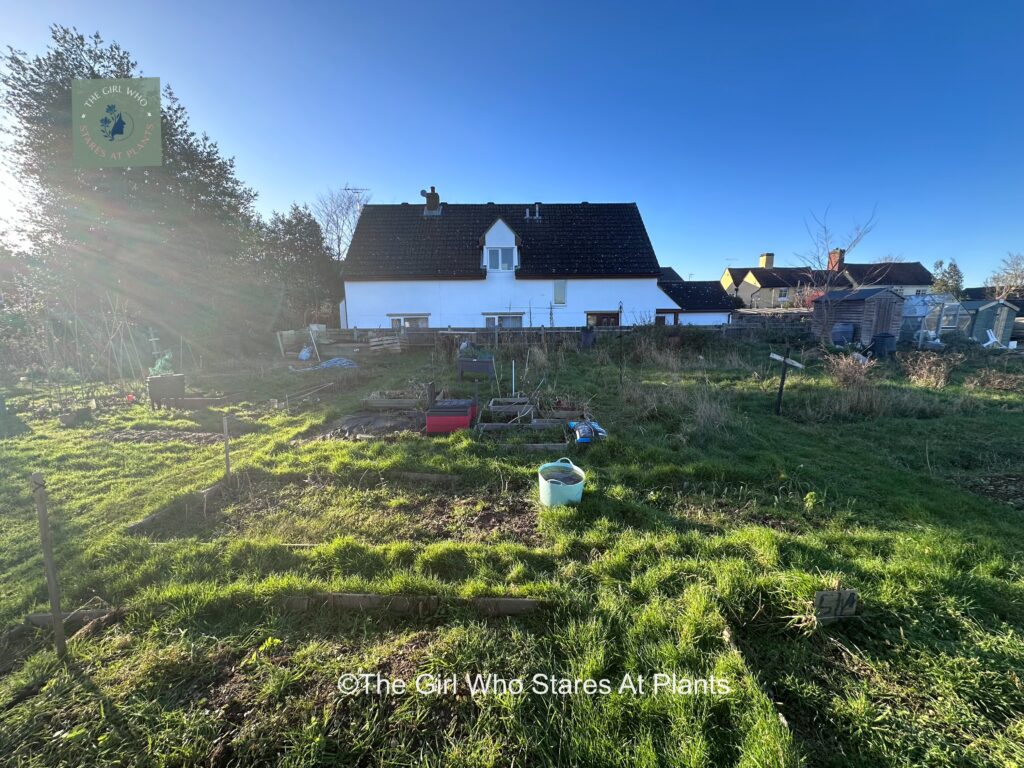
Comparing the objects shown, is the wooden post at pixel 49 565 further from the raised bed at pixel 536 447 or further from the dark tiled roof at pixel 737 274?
the dark tiled roof at pixel 737 274

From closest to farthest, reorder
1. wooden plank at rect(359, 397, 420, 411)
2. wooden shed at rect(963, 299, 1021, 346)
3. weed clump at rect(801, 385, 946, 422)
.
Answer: weed clump at rect(801, 385, 946, 422)
wooden plank at rect(359, 397, 420, 411)
wooden shed at rect(963, 299, 1021, 346)

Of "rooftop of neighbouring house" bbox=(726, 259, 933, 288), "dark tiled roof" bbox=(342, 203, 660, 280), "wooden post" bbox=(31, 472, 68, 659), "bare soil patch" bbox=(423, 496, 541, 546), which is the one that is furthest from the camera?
"rooftop of neighbouring house" bbox=(726, 259, 933, 288)

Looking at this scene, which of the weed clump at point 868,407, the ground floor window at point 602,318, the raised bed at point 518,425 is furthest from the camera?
the ground floor window at point 602,318

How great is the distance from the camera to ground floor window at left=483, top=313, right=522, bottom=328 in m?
22.9

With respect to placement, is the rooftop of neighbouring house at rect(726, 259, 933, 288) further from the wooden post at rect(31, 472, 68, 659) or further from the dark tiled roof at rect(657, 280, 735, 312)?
the wooden post at rect(31, 472, 68, 659)

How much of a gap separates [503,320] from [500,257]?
12.3 ft

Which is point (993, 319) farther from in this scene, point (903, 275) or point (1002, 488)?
Answer: point (903, 275)

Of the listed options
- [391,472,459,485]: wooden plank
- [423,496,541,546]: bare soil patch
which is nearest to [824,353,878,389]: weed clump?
[423,496,541,546]: bare soil patch

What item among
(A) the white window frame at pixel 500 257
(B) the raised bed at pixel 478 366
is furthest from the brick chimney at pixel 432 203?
(B) the raised bed at pixel 478 366

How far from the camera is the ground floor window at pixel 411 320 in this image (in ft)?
74.6

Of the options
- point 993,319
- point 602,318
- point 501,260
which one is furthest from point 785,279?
point 501,260

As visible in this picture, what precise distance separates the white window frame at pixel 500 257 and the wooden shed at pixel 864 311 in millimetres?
15563

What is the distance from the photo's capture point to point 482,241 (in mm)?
22609

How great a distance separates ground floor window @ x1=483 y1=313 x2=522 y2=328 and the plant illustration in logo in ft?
53.9
